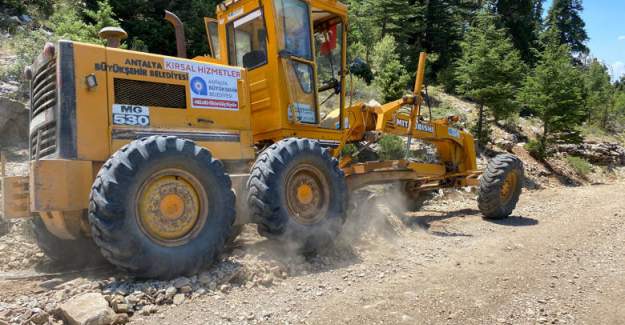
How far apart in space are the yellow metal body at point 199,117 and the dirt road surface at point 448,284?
97cm

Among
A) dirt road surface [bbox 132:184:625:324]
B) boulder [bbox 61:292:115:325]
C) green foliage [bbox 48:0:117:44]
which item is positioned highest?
green foliage [bbox 48:0:117:44]

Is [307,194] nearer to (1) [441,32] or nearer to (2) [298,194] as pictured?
(2) [298,194]

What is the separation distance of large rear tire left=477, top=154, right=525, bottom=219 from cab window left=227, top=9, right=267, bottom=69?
4.89 m

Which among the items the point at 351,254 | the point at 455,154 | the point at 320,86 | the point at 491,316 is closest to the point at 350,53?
the point at 455,154

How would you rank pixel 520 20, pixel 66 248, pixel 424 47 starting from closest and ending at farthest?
pixel 66 248 < pixel 424 47 < pixel 520 20

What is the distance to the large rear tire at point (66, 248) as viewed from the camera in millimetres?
5402

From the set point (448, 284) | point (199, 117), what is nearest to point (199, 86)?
point (199, 117)

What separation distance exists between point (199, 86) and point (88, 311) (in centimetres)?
277

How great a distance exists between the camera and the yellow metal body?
459 cm

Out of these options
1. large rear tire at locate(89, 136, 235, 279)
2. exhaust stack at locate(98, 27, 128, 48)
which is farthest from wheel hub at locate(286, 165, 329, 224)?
exhaust stack at locate(98, 27, 128, 48)

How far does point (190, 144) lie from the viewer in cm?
477

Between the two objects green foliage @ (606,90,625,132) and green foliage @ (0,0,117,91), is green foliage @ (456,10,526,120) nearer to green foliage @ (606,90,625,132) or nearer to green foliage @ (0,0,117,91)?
green foliage @ (0,0,117,91)

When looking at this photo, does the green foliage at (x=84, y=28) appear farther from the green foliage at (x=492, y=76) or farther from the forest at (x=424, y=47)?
the green foliage at (x=492, y=76)

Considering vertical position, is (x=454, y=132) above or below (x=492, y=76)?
below
